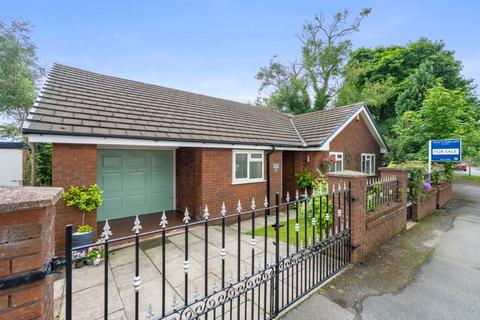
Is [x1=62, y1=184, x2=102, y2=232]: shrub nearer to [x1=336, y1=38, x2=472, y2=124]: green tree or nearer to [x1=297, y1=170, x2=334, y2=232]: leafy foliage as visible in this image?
[x1=297, y1=170, x2=334, y2=232]: leafy foliage

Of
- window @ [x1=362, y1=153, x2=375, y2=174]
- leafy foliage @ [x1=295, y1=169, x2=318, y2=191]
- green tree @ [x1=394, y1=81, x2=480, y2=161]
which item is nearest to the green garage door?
leafy foliage @ [x1=295, y1=169, x2=318, y2=191]

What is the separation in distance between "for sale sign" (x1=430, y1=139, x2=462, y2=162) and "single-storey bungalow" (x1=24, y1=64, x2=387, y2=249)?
148 inches

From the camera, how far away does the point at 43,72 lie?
16578 millimetres

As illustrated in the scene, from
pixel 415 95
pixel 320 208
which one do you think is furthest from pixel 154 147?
pixel 415 95

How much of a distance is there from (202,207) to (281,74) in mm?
21363

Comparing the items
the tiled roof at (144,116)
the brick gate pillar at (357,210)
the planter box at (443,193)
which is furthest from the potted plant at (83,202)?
the planter box at (443,193)

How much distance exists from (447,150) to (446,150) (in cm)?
3

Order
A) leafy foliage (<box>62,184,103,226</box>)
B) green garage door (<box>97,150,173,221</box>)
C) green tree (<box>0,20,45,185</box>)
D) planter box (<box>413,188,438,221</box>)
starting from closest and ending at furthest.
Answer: leafy foliage (<box>62,184,103,226</box>), green garage door (<box>97,150,173,221</box>), planter box (<box>413,188,438,221</box>), green tree (<box>0,20,45,185</box>)

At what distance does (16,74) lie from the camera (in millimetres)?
14680

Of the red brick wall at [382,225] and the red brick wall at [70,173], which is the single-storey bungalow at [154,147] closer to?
the red brick wall at [70,173]

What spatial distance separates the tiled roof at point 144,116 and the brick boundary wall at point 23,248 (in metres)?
4.49

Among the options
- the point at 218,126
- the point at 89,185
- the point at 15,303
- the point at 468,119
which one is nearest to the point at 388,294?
the point at 15,303

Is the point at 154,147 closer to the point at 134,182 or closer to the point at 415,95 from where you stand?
the point at 134,182

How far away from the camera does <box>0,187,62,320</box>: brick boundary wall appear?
125 cm
